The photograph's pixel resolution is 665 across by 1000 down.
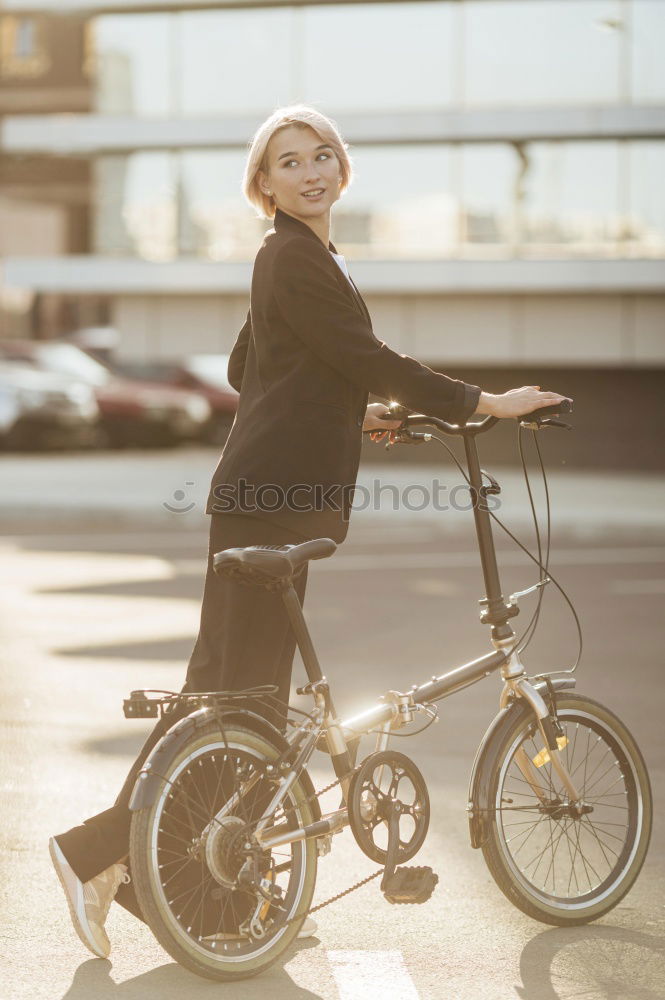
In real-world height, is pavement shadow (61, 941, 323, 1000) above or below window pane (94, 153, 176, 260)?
below

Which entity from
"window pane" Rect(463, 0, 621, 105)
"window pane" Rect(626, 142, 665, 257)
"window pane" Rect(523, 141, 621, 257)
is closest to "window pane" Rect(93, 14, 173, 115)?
"window pane" Rect(463, 0, 621, 105)

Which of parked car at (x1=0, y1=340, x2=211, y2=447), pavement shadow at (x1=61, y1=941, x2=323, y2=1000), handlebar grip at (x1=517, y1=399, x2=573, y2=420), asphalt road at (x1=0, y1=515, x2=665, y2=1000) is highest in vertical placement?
handlebar grip at (x1=517, y1=399, x2=573, y2=420)

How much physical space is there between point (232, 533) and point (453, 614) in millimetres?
5960

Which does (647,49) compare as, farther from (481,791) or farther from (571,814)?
(481,791)

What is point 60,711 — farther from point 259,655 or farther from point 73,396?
point 73,396

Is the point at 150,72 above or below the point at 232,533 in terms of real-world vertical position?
above

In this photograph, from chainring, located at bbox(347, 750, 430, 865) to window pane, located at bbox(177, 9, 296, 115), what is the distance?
23877mm

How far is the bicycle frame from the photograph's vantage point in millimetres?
3885

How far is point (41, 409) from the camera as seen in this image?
1009 inches

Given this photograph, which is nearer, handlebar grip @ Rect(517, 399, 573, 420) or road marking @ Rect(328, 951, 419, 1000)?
road marking @ Rect(328, 951, 419, 1000)

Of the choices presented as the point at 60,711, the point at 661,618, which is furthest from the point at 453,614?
the point at 60,711

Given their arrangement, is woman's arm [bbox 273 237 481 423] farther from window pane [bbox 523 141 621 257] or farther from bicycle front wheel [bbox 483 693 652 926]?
window pane [bbox 523 141 621 257]

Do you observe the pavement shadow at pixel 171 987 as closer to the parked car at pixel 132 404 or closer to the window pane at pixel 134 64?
the parked car at pixel 132 404

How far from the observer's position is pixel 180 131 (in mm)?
27016
